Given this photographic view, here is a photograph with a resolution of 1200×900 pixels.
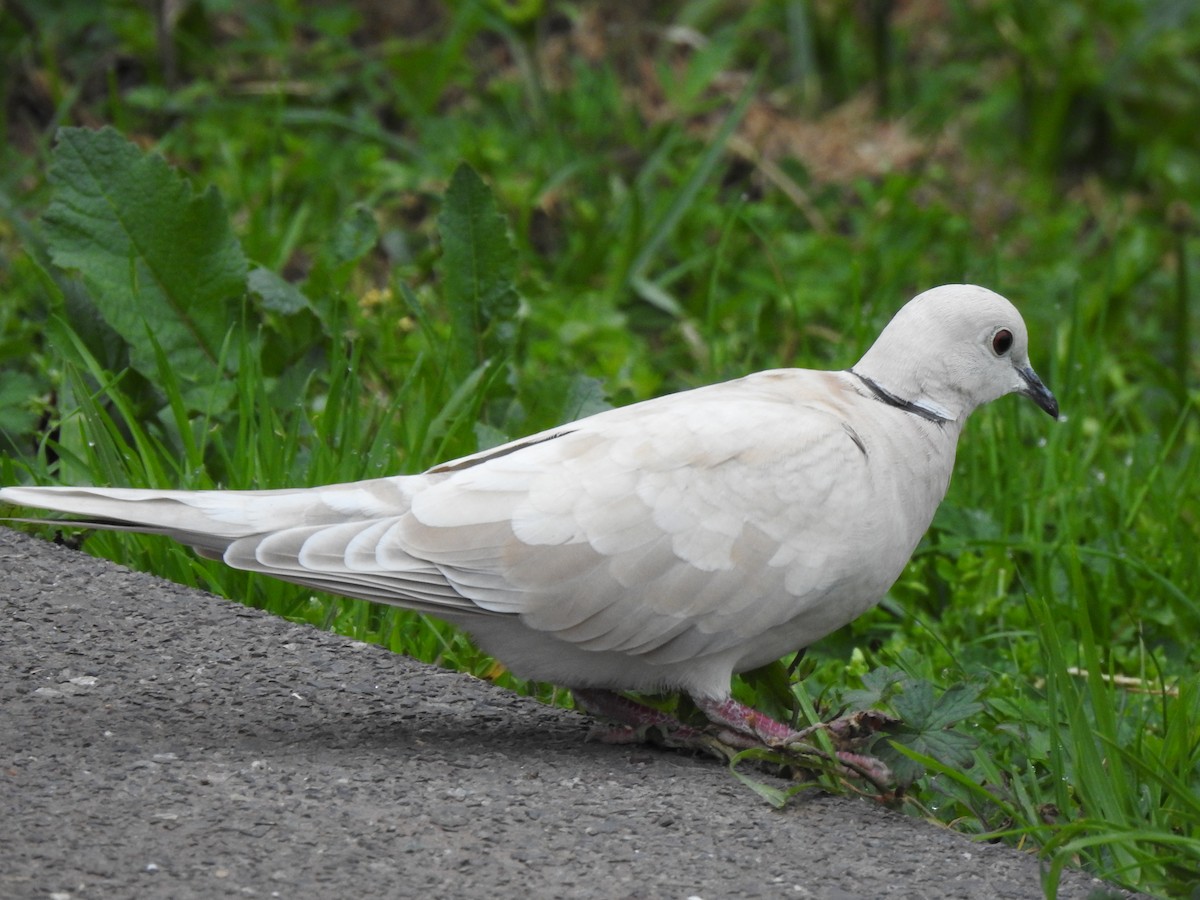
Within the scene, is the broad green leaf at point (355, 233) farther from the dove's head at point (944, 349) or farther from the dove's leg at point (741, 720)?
the dove's leg at point (741, 720)

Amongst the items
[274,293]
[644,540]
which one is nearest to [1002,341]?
[644,540]

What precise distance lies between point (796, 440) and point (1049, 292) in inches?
139

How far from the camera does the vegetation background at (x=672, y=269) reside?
3.30 m

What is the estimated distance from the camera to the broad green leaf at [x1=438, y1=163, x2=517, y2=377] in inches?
153

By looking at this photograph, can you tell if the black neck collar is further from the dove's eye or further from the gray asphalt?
the gray asphalt

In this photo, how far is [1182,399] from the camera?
204 inches

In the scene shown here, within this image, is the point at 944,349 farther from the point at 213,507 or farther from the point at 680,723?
the point at 213,507

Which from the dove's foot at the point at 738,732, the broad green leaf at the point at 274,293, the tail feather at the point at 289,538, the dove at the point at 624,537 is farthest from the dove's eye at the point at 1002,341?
the broad green leaf at the point at 274,293

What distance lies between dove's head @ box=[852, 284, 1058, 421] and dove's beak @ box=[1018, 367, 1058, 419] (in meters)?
0.11

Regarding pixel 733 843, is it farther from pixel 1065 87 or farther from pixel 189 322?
pixel 1065 87

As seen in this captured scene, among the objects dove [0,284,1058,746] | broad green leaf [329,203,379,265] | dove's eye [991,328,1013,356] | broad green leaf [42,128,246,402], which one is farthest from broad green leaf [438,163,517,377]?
dove's eye [991,328,1013,356]

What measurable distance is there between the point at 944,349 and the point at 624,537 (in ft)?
2.64

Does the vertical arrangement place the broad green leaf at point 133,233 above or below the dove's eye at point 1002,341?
above

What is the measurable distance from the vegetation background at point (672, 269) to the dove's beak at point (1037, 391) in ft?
0.99
